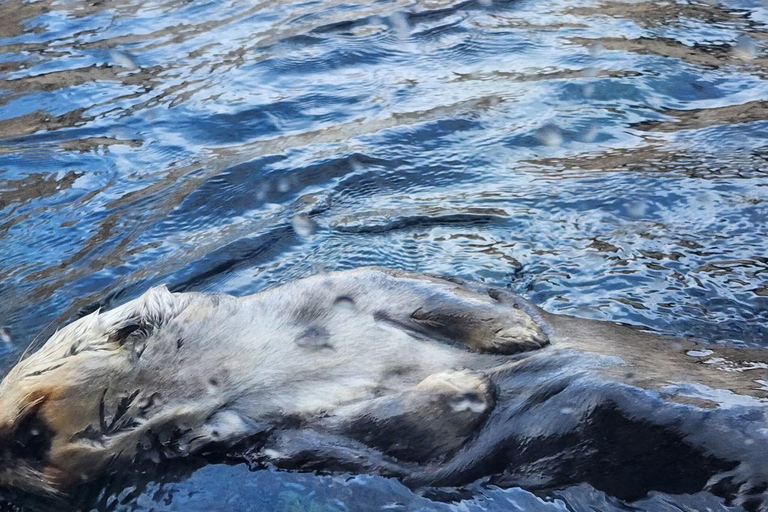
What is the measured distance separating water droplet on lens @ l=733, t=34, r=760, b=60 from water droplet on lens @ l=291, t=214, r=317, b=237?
10.7ft

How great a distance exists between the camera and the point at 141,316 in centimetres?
325

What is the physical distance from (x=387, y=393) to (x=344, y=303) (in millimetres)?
452

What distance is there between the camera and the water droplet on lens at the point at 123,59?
7.22 meters

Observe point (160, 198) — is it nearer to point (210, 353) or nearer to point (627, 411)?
point (210, 353)

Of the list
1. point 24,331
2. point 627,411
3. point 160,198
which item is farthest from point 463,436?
point 160,198

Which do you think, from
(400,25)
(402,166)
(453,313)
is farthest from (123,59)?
(453,313)

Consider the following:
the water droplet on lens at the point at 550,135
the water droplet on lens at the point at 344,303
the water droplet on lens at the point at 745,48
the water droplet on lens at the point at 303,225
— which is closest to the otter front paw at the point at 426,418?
the water droplet on lens at the point at 344,303

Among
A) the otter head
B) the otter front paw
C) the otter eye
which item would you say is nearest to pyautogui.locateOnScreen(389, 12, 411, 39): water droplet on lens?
the otter head

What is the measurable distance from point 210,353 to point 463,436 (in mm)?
984

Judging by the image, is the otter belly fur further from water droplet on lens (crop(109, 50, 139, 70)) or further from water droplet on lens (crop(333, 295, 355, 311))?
water droplet on lens (crop(109, 50, 139, 70))

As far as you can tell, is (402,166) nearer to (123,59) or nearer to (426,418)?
(426,418)

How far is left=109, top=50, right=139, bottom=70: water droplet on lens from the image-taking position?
7.22 metres

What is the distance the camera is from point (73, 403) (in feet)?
9.85

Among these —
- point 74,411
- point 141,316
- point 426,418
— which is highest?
point 141,316
